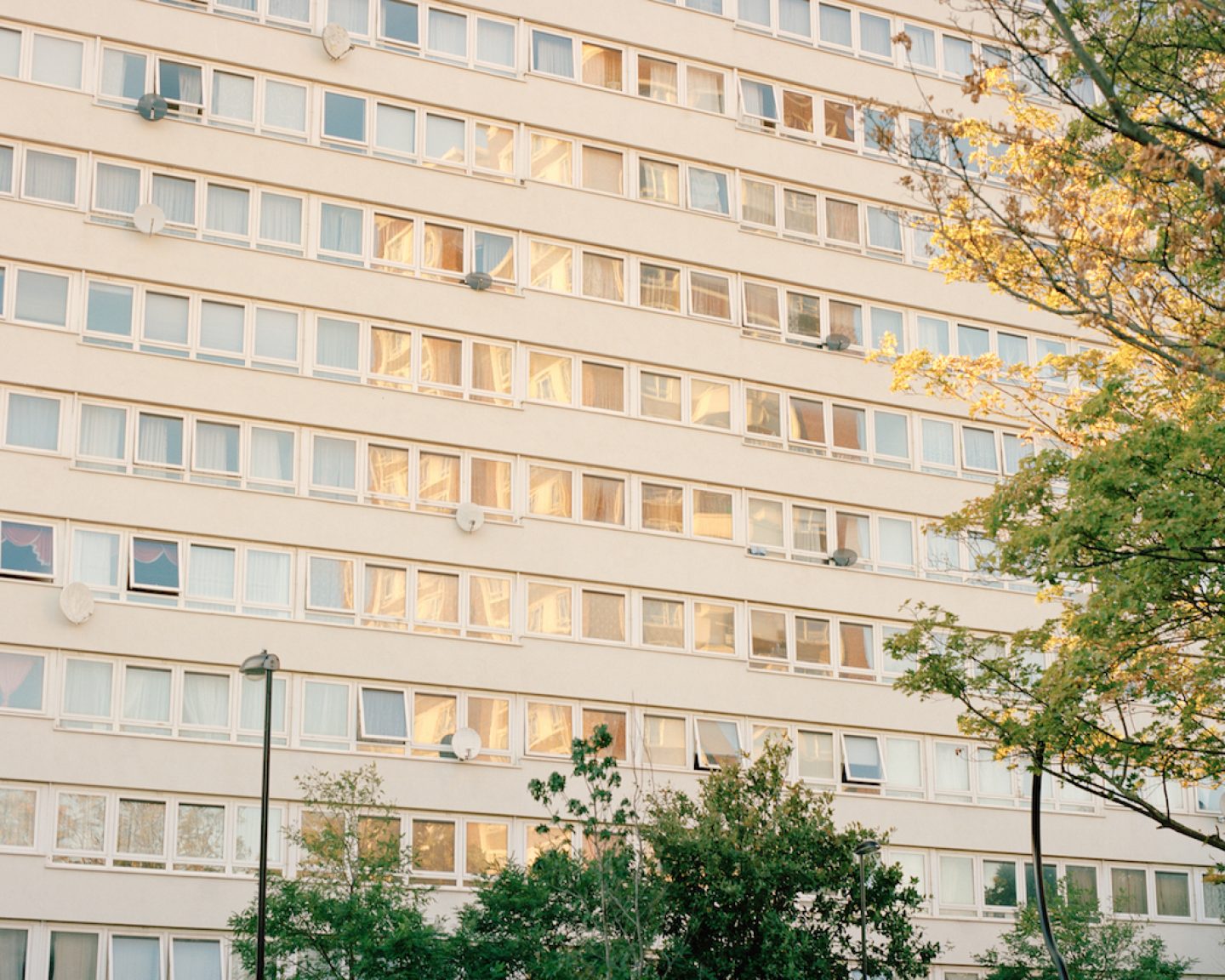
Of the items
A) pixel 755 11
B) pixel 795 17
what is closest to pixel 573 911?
pixel 755 11

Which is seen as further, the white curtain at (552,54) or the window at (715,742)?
the white curtain at (552,54)

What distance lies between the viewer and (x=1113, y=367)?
23719 millimetres

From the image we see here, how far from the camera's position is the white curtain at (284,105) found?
39.1 m

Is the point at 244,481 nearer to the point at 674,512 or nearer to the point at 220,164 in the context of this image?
the point at 220,164

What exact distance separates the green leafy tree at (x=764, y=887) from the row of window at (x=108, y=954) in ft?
27.4

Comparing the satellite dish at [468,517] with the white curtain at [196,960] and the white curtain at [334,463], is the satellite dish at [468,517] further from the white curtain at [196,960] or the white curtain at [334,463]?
the white curtain at [196,960]

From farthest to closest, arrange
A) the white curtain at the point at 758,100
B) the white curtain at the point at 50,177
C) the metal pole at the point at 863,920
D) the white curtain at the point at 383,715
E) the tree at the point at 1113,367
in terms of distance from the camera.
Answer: the white curtain at the point at 758,100, the white curtain at the point at 383,715, the white curtain at the point at 50,177, the metal pole at the point at 863,920, the tree at the point at 1113,367

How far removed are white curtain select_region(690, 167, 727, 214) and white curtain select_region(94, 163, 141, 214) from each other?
12.2 metres

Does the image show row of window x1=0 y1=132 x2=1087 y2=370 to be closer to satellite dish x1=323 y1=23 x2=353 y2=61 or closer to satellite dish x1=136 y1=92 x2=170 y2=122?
satellite dish x1=136 y1=92 x2=170 y2=122

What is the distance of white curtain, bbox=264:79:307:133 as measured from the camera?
3912 centimetres

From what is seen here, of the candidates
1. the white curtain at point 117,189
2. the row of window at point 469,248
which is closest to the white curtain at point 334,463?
the row of window at point 469,248

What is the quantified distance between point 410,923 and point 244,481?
34.8ft

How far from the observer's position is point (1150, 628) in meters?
21.9

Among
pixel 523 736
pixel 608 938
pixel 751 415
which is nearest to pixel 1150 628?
pixel 608 938
